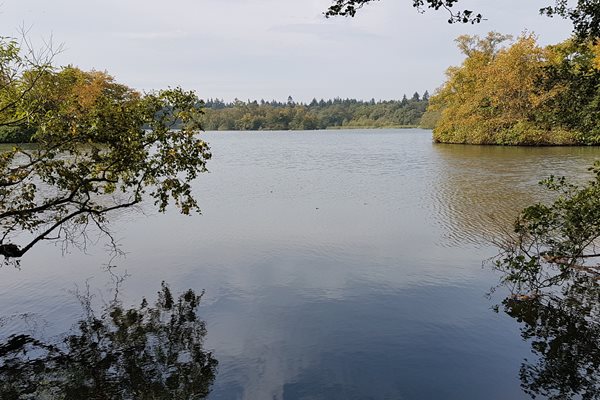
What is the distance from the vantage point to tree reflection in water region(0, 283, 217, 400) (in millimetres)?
9500

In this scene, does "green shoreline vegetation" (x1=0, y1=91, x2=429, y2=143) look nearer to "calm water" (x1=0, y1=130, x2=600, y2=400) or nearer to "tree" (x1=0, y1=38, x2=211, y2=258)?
"calm water" (x1=0, y1=130, x2=600, y2=400)

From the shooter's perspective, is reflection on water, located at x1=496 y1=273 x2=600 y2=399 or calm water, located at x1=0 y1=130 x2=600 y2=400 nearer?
reflection on water, located at x1=496 y1=273 x2=600 y2=399

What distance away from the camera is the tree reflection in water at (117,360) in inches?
374

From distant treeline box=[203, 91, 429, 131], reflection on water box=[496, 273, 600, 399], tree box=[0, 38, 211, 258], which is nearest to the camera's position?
reflection on water box=[496, 273, 600, 399]

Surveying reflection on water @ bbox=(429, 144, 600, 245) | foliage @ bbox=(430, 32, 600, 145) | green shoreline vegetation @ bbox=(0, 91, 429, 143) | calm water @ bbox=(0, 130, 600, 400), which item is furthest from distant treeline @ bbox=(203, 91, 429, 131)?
calm water @ bbox=(0, 130, 600, 400)

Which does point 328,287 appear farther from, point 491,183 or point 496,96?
point 496,96

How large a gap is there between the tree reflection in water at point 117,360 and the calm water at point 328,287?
1.71 feet

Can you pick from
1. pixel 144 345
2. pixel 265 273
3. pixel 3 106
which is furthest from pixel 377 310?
pixel 3 106

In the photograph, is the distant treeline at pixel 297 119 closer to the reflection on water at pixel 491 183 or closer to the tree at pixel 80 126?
the reflection on water at pixel 491 183

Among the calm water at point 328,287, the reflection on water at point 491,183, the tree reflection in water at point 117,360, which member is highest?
the reflection on water at point 491,183

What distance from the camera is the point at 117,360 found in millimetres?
10578

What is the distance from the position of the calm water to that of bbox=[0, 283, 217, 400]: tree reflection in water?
520mm

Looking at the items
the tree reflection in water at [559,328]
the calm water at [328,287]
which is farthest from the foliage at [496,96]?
the tree reflection in water at [559,328]

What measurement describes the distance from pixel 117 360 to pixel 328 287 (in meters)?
6.66
